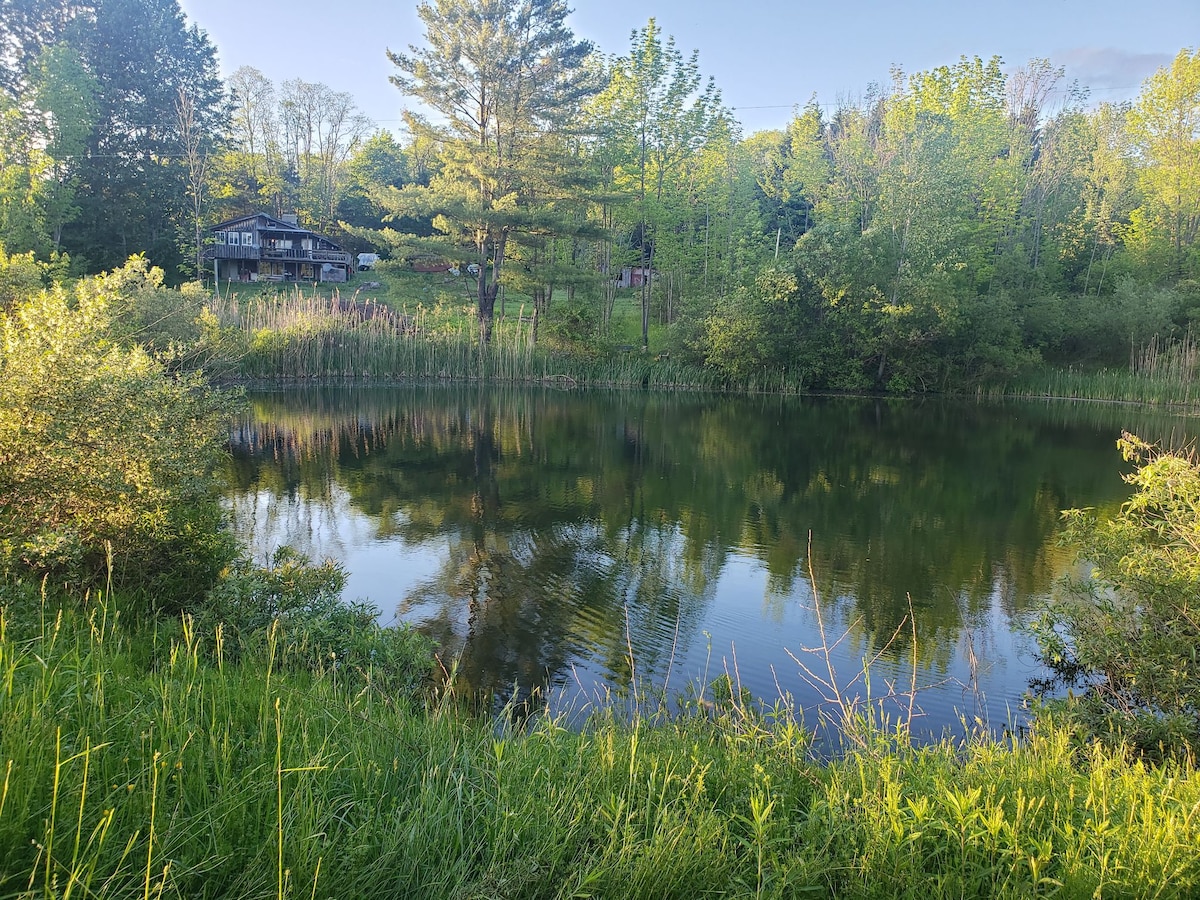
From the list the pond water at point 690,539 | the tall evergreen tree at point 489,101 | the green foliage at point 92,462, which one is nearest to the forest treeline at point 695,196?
the tall evergreen tree at point 489,101

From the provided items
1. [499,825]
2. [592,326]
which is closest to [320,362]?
[592,326]

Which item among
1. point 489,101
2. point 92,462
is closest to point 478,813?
point 92,462

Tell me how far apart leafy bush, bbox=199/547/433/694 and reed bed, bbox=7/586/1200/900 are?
1303 mm

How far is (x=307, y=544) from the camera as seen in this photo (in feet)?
31.3

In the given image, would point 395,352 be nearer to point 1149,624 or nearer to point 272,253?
point 272,253

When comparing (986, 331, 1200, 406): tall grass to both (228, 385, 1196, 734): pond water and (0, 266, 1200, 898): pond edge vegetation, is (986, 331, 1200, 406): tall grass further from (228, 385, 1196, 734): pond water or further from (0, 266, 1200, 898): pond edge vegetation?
(0, 266, 1200, 898): pond edge vegetation

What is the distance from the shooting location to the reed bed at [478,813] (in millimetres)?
2273

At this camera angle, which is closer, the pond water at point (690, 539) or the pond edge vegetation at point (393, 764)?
the pond edge vegetation at point (393, 764)

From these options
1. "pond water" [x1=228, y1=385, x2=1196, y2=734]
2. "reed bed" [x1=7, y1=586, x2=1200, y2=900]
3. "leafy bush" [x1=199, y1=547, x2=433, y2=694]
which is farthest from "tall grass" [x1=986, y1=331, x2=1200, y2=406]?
"leafy bush" [x1=199, y1=547, x2=433, y2=694]

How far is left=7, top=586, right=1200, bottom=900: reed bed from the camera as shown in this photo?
2273mm

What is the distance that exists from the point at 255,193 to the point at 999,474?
50029mm

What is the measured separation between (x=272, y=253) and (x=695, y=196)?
77.3 feet

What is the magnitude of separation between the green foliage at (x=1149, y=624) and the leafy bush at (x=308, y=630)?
179 inches

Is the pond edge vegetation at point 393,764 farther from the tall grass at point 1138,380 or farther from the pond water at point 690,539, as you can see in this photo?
the tall grass at point 1138,380
